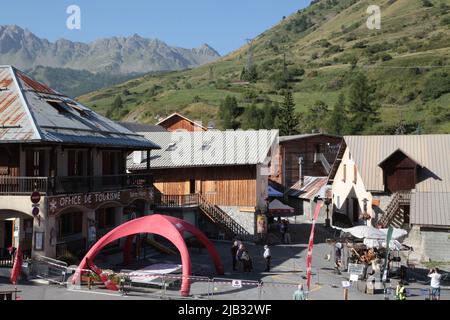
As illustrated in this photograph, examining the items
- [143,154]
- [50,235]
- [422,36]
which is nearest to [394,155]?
[143,154]

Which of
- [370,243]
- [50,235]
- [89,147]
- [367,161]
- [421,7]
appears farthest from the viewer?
[421,7]

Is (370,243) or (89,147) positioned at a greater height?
(89,147)

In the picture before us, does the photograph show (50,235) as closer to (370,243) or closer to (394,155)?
(370,243)

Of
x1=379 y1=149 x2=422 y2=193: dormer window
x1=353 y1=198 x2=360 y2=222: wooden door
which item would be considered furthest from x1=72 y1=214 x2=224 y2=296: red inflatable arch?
x1=353 y1=198 x2=360 y2=222: wooden door

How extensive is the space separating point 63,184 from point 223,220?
13.9 meters

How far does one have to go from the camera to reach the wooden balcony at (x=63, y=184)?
89.6 ft

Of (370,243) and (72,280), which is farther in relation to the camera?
(370,243)

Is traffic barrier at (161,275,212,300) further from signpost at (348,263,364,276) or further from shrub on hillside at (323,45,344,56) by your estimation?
shrub on hillside at (323,45,344,56)

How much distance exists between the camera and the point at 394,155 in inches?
1547

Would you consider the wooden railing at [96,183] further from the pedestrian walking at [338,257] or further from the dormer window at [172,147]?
the pedestrian walking at [338,257]

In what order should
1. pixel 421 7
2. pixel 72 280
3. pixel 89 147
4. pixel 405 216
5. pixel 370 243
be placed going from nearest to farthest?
pixel 72 280, pixel 370 243, pixel 89 147, pixel 405 216, pixel 421 7

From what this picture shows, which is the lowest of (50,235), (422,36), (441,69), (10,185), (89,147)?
(50,235)

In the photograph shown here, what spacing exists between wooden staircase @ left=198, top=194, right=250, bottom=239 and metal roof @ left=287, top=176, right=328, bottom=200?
13129mm

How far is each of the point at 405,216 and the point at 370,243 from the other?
35.1ft
